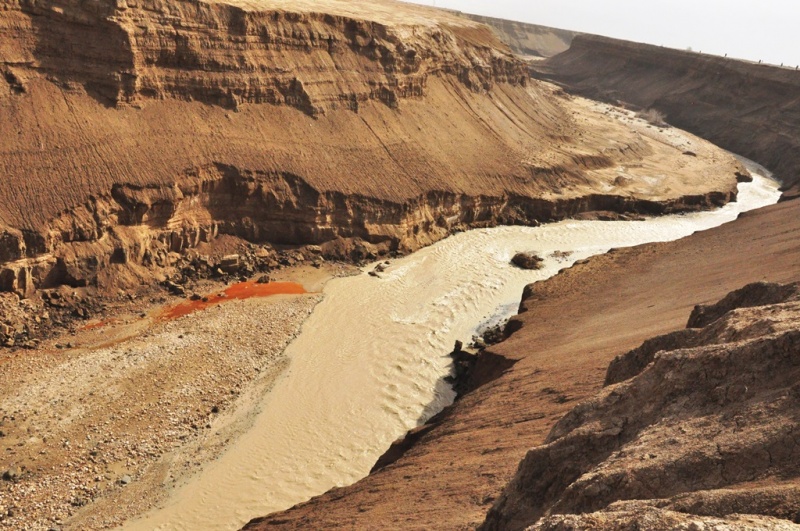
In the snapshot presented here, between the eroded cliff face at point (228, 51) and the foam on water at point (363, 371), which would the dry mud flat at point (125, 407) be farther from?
the eroded cliff face at point (228, 51)

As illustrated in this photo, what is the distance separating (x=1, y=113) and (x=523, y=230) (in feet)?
80.6

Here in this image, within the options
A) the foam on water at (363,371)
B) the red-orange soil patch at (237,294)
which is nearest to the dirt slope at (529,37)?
the foam on water at (363,371)

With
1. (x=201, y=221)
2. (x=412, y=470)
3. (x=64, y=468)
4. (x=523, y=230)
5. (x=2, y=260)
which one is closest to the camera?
(x=412, y=470)

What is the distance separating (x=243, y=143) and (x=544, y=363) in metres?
17.7

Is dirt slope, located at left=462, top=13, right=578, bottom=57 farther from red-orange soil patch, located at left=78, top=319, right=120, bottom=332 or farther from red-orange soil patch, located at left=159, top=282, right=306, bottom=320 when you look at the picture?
red-orange soil patch, located at left=78, top=319, right=120, bottom=332

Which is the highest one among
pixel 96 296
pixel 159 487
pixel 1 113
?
pixel 1 113

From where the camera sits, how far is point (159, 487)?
55.1 feet

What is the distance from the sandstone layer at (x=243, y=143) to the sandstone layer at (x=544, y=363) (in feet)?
33.8

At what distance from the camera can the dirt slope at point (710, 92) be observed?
54438 millimetres

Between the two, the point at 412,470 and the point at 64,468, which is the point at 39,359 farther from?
the point at 412,470

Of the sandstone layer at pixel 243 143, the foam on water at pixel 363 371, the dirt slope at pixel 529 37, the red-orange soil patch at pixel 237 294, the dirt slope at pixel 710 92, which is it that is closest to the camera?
the foam on water at pixel 363 371

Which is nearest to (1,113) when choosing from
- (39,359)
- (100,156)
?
(100,156)

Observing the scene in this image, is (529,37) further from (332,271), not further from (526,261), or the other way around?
(332,271)

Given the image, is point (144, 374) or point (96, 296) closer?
point (144, 374)
